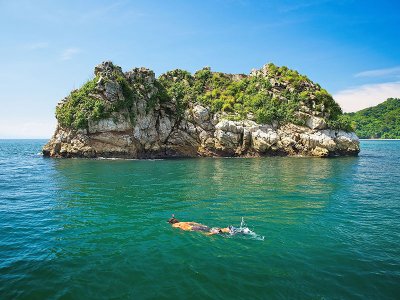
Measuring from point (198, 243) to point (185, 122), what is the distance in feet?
187

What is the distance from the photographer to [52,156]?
68.1 metres

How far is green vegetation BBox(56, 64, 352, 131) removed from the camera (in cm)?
6525

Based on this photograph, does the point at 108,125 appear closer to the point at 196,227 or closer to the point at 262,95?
the point at 262,95

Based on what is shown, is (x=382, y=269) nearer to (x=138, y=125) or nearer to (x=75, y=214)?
(x=75, y=214)

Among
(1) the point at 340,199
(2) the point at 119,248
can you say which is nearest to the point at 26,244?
(2) the point at 119,248

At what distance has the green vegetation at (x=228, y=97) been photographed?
6525cm

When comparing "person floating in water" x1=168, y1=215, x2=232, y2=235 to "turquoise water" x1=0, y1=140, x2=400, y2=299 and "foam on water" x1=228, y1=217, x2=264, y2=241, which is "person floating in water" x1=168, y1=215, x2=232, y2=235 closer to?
"foam on water" x1=228, y1=217, x2=264, y2=241

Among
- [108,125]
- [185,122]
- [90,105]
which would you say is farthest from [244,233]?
[185,122]

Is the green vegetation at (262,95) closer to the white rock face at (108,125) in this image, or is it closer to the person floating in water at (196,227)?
the white rock face at (108,125)

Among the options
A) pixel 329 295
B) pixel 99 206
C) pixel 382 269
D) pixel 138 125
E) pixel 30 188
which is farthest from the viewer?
pixel 138 125

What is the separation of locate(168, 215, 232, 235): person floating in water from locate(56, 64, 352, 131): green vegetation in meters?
49.2

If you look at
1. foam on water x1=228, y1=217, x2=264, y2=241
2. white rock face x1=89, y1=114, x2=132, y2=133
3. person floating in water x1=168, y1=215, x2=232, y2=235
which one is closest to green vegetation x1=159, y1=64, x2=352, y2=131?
white rock face x1=89, y1=114, x2=132, y2=133

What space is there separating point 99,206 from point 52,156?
51038mm

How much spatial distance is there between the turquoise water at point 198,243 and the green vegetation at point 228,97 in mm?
35559
